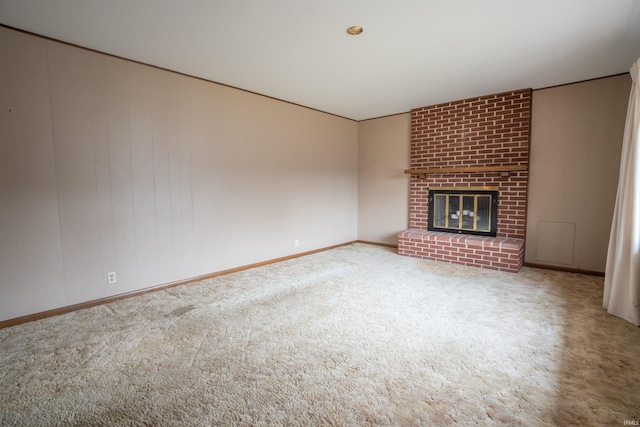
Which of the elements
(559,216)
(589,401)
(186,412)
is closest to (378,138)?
(559,216)

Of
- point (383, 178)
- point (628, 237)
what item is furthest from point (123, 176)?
point (628, 237)

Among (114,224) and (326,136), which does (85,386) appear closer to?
(114,224)

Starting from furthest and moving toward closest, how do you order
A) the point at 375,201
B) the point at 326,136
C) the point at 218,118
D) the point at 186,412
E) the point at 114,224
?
the point at 375,201 < the point at 326,136 < the point at 218,118 < the point at 114,224 < the point at 186,412

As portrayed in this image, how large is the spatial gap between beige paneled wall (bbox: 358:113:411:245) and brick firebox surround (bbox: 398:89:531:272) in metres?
0.23

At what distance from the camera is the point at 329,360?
203 centimetres

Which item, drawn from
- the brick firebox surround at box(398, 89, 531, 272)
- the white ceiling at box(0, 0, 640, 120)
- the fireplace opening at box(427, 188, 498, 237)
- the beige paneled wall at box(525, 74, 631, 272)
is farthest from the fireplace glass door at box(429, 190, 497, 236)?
the white ceiling at box(0, 0, 640, 120)

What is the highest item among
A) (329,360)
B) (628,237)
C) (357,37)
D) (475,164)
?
(357,37)

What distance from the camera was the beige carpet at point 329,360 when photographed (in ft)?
5.16

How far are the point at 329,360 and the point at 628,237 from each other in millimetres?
2806

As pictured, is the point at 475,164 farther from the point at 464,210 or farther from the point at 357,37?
the point at 357,37

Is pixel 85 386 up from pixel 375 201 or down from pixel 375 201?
down

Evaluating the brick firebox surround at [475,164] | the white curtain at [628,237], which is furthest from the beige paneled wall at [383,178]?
the white curtain at [628,237]

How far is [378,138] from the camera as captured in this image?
5.81 m

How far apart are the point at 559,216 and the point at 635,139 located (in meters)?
1.75
